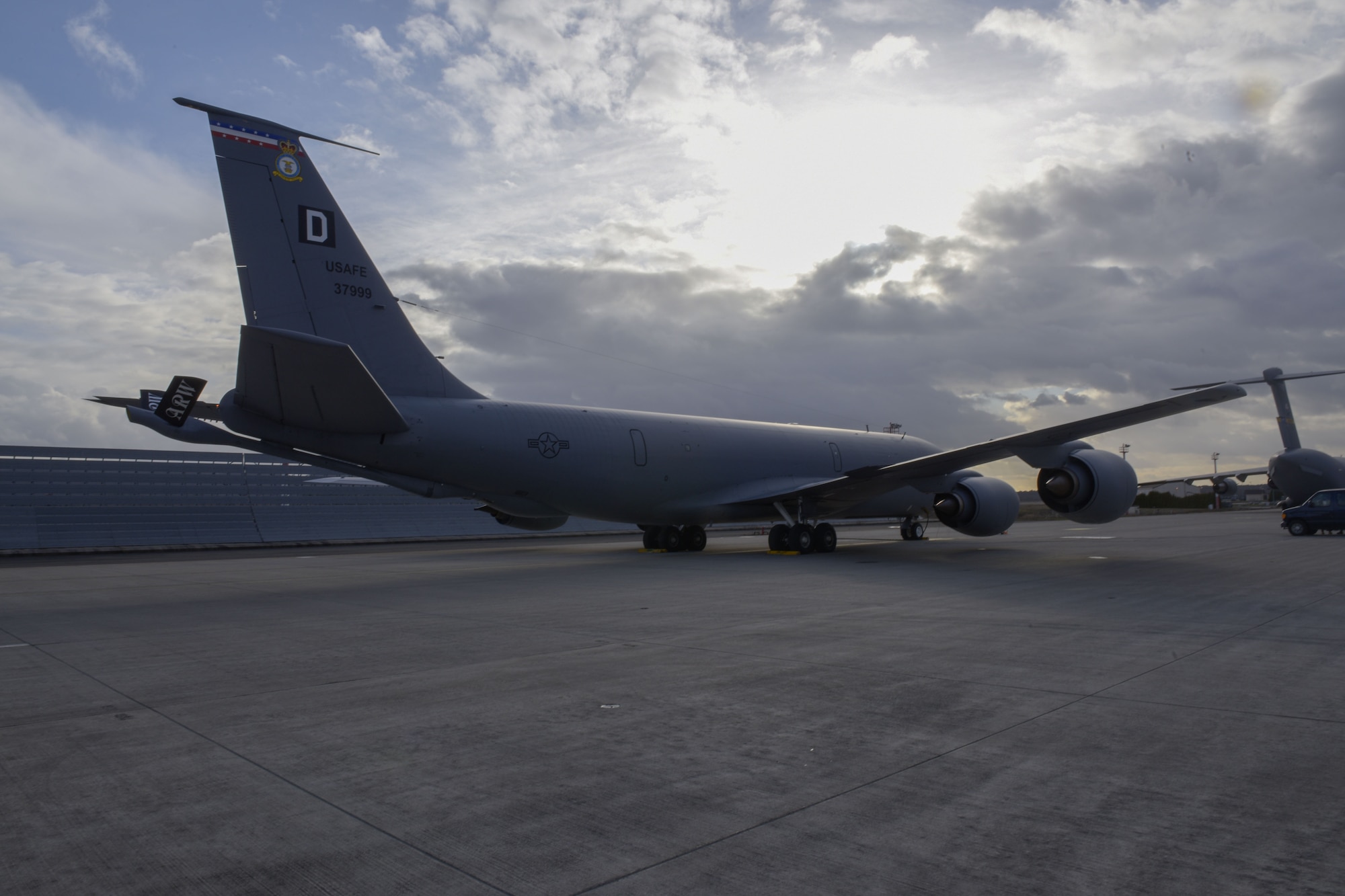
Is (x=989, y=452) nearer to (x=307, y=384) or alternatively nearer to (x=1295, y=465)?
(x=307, y=384)

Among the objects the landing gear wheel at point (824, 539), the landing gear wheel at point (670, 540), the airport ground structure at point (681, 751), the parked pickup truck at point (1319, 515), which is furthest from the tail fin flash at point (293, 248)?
the parked pickup truck at point (1319, 515)

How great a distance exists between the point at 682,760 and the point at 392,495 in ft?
98.8

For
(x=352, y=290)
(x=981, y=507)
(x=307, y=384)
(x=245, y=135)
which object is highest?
(x=245, y=135)

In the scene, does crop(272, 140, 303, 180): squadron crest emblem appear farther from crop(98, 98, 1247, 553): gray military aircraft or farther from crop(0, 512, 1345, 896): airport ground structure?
crop(0, 512, 1345, 896): airport ground structure

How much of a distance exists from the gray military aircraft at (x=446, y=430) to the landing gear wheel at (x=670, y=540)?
0.12 feet

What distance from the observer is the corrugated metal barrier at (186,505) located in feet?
76.5

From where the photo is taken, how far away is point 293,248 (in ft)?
37.9

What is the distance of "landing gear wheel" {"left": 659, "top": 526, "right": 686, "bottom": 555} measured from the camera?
63.5ft

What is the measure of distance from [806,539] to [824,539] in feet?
1.26

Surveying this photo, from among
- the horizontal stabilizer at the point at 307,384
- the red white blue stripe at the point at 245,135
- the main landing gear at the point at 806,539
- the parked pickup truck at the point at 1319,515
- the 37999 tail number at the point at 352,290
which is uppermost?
the red white blue stripe at the point at 245,135

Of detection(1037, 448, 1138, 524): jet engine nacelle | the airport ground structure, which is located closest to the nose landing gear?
detection(1037, 448, 1138, 524): jet engine nacelle

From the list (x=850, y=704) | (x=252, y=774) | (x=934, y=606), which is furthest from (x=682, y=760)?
(x=934, y=606)

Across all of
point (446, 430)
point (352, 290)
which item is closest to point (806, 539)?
point (446, 430)

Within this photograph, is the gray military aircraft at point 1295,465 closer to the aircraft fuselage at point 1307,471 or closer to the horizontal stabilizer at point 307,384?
the aircraft fuselage at point 1307,471
